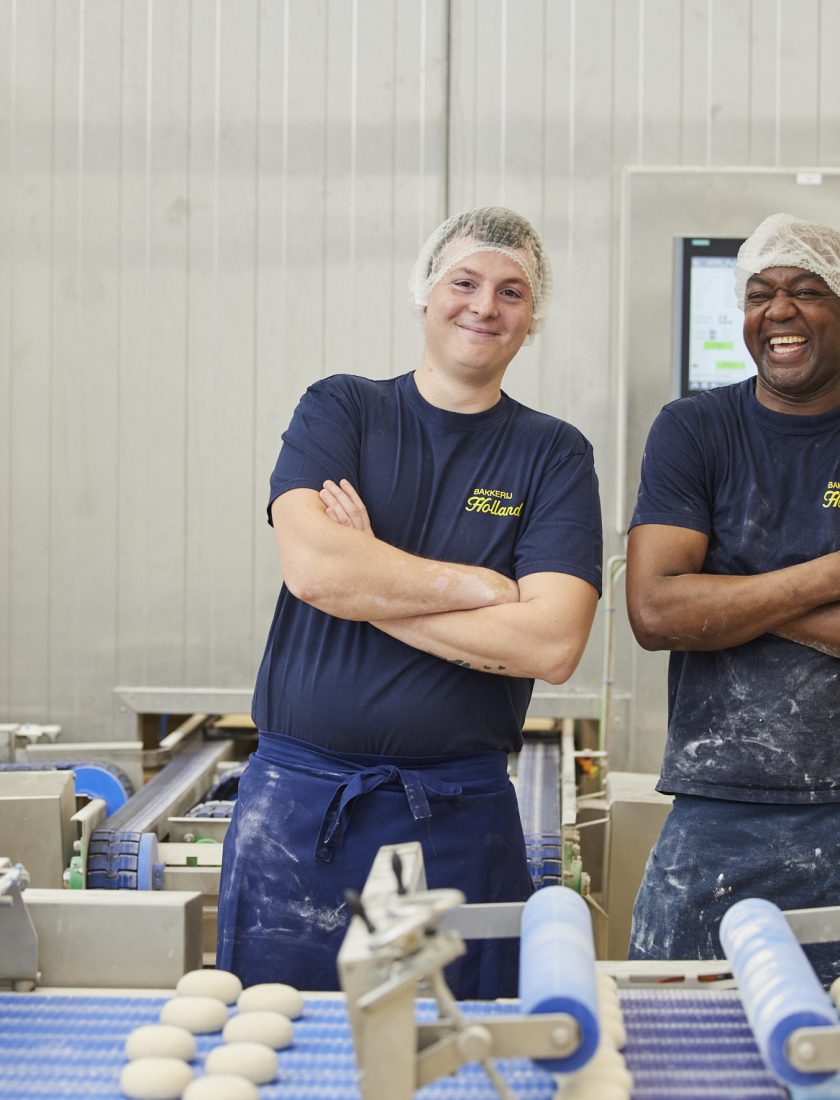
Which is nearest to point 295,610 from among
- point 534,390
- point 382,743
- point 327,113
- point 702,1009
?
point 382,743

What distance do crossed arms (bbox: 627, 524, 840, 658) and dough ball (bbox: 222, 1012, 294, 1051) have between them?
85cm

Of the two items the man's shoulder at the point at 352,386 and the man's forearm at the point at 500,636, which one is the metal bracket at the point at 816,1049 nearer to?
the man's forearm at the point at 500,636

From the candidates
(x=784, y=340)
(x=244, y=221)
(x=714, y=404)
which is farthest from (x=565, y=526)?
(x=244, y=221)

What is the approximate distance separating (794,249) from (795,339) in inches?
5.7

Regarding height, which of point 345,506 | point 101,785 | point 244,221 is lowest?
point 101,785

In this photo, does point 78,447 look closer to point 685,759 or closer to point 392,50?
point 392,50

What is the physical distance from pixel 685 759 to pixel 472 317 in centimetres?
73

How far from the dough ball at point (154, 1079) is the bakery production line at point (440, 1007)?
3 cm

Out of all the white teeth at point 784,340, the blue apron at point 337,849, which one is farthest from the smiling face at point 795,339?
the blue apron at point 337,849

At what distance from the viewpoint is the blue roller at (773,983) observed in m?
1.02

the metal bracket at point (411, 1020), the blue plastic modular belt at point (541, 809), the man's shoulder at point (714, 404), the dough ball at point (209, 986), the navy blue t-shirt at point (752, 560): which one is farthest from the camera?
the blue plastic modular belt at point (541, 809)

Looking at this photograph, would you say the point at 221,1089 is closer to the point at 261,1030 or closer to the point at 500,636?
the point at 261,1030

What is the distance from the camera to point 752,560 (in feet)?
6.11

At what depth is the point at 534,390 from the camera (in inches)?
139
